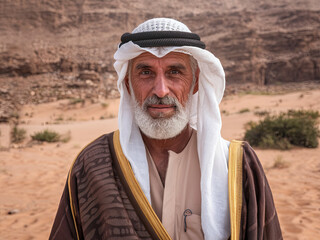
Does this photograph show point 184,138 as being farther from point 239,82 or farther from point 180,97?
point 239,82

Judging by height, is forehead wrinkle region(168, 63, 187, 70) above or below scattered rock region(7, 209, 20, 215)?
above

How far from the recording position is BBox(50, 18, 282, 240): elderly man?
137 centimetres

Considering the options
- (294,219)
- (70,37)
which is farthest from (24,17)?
(294,219)

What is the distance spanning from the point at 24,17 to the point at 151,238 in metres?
54.6

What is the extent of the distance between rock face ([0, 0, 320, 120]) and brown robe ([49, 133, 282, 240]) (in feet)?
72.3

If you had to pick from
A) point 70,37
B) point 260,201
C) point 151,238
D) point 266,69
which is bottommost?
point 151,238

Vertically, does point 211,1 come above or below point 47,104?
Answer: above

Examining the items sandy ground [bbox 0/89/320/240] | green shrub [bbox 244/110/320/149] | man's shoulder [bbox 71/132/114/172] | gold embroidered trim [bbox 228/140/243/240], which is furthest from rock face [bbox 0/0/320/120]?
gold embroidered trim [bbox 228/140/243/240]

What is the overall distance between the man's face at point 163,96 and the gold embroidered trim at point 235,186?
35 centimetres

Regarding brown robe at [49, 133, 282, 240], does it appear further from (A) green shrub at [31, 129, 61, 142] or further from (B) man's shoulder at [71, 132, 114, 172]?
(A) green shrub at [31, 129, 61, 142]

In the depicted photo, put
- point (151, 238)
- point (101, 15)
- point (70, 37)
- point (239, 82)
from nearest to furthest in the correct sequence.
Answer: point (151, 238) < point (239, 82) < point (70, 37) < point (101, 15)

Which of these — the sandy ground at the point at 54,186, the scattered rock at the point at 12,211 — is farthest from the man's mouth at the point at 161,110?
the scattered rock at the point at 12,211

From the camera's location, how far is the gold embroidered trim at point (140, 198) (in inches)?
52.6

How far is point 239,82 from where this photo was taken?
113ft
